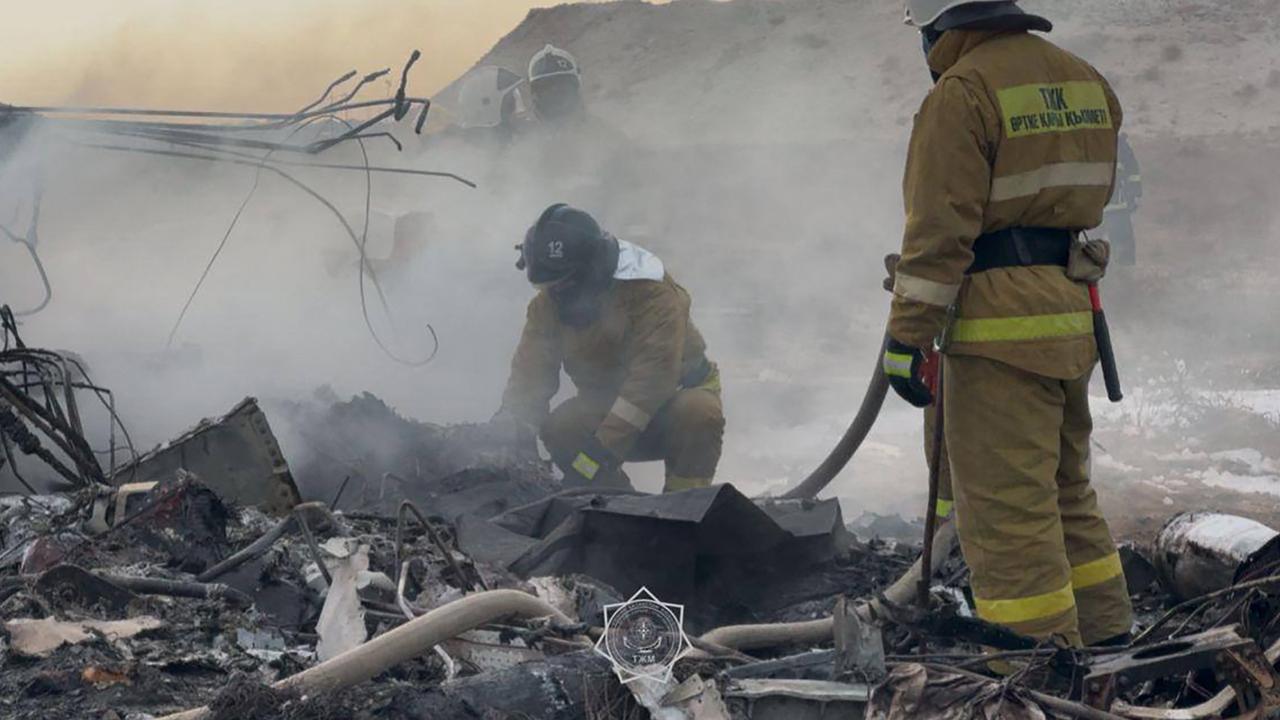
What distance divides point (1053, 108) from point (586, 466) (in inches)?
136

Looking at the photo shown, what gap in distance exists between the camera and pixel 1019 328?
337 centimetres

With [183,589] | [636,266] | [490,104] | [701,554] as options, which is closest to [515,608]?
[183,589]

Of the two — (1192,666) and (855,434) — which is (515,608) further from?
(855,434)

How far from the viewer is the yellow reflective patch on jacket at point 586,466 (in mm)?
6406

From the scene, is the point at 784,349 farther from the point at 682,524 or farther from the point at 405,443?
the point at 682,524

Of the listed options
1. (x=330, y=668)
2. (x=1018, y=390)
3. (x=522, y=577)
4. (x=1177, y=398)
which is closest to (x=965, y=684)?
(x=1018, y=390)

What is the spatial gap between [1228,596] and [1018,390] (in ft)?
2.32

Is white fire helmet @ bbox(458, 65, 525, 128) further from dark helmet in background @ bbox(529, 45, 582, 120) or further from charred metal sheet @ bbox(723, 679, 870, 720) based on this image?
charred metal sheet @ bbox(723, 679, 870, 720)

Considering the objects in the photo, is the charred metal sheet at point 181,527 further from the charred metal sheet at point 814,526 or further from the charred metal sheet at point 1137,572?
the charred metal sheet at point 1137,572

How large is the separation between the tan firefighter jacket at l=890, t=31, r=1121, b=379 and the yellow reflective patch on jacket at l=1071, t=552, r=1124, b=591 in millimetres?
515

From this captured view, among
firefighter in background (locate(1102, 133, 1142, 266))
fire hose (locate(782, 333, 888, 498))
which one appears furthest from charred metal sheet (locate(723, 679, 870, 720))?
firefighter in background (locate(1102, 133, 1142, 266))

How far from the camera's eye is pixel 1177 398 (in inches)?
367

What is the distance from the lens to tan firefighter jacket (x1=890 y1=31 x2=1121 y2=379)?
10.8 ft

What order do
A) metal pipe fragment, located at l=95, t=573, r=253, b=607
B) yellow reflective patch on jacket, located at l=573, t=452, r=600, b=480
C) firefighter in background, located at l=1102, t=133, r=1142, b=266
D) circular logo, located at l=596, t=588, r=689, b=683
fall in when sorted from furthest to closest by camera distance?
firefighter in background, located at l=1102, t=133, r=1142, b=266 → yellow reflective patch on jacket, located at l=573, t=452, r=600, b=480 → metal pipe fragment, located at l=95, t=573, r=253, b=607 → circular logo, located at l=596, t=588, r=689, b=683
